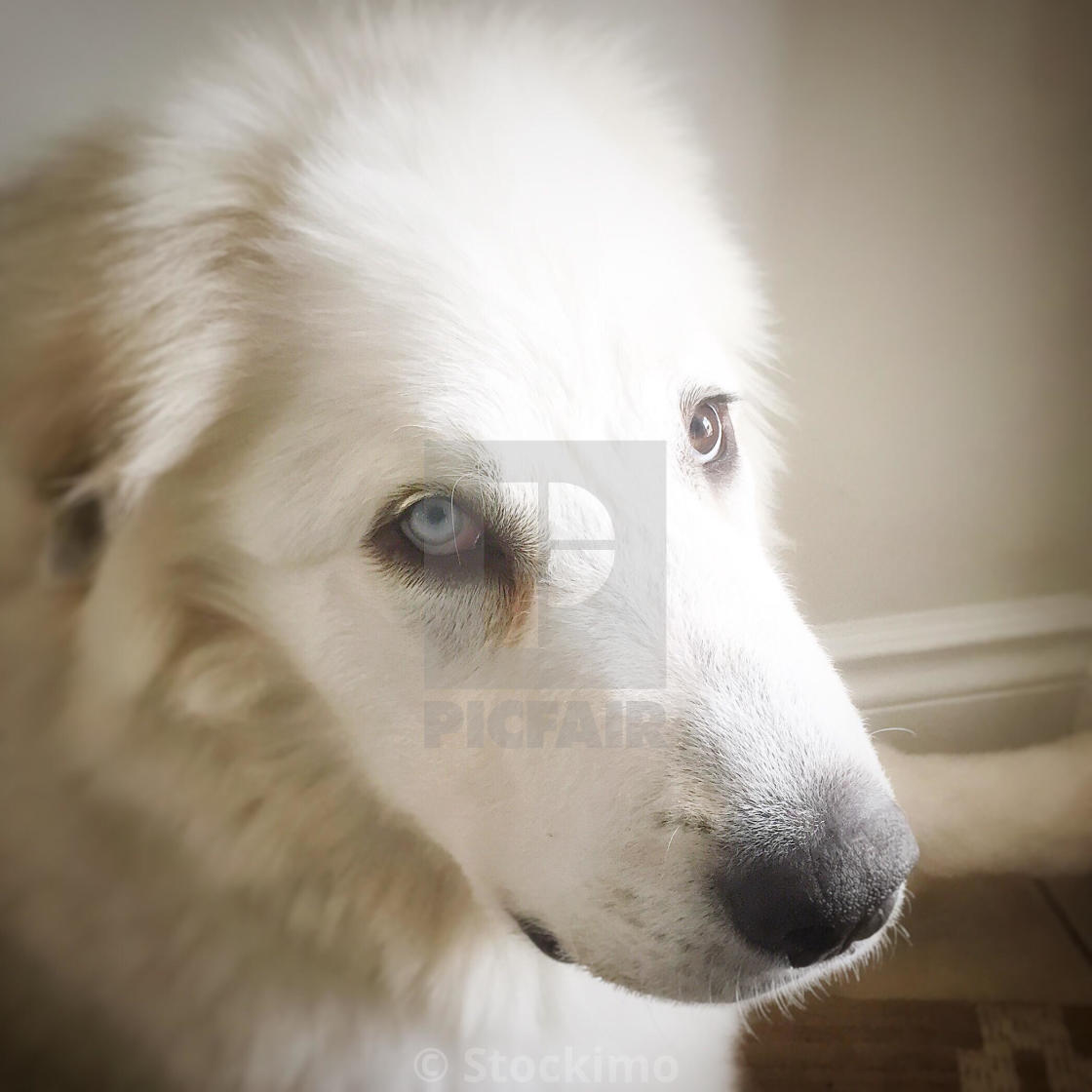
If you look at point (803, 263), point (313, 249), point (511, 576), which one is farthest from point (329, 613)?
point (803, 263)

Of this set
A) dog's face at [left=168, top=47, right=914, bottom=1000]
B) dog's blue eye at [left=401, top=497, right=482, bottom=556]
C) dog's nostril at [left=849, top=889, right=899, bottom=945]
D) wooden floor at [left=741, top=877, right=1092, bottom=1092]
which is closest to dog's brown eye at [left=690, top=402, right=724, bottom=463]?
dog's face at [left=168, top=47, right=914, bottom=1000]

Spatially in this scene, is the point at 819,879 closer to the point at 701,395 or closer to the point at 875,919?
the point at 875,919

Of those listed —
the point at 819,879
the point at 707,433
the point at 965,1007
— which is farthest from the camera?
the point at 965,1007

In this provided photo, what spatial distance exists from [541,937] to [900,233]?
2.00 ft

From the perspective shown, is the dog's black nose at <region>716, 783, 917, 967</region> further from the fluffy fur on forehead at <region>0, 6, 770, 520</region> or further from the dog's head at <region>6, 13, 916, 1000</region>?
the fluffy fur on forehead at <region>0, 6, 770, 520</region>

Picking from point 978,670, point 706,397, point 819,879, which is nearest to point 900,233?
point 706,397

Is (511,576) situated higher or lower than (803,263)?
lower

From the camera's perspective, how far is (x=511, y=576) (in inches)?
23.1

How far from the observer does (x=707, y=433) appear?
623mm

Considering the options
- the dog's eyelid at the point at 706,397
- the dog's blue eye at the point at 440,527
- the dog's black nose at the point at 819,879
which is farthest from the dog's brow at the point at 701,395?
the dog's black nose at the point at 819,879

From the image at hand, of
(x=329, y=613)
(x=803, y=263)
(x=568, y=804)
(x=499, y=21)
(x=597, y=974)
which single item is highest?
(x=499, y=21)

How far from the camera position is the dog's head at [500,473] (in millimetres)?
539

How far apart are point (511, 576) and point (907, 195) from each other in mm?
433

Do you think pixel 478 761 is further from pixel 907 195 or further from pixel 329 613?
pixel 907 195
